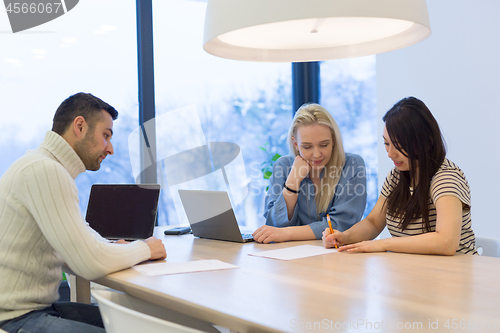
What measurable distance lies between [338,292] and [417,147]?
0.91 metres

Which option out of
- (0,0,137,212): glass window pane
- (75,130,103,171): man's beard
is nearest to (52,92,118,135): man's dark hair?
(75,130,103,171): man's beard

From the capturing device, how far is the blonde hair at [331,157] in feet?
7.28

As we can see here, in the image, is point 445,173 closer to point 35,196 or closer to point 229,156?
point 35,196

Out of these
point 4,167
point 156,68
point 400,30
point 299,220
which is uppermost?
point 156,68

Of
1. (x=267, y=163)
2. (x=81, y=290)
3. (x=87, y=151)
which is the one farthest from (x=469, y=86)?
(x=81, y=290)

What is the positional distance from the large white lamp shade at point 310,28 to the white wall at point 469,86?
1.87 meters

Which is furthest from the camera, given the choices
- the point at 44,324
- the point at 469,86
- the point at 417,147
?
the point at 469,86

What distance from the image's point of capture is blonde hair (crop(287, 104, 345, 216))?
2.22m

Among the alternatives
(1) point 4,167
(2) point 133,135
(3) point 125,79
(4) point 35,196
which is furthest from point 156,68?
(4) point 35,196

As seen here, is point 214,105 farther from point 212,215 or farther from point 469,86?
point 212,215

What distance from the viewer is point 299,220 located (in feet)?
7.59

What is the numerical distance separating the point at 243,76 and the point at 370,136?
1395 millimetres

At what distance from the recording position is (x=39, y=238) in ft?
4.75

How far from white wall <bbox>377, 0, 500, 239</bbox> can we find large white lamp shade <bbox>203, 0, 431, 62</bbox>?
1865 millimetres
